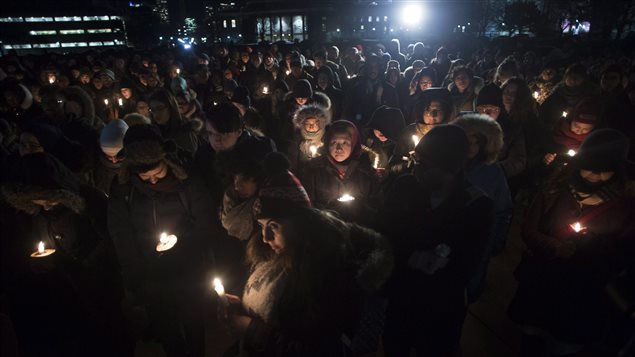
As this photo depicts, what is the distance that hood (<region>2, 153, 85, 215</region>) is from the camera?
2.43m

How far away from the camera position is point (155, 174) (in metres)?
2.65

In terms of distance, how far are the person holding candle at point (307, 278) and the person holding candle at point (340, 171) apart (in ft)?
4.38

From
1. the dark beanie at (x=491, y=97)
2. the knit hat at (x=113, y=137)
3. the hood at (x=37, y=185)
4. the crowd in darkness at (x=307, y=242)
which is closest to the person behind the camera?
the crowd in darkness at (x=307, y=242)

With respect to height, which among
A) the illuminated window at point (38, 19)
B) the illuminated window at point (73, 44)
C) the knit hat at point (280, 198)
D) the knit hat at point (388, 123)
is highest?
the illuminated window at point (38, 19)

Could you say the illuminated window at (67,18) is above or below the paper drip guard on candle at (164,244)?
above

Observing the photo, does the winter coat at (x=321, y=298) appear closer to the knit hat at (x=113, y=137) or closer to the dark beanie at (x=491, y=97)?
the knit hat at (x=113, y=137)

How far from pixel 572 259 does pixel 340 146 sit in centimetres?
203

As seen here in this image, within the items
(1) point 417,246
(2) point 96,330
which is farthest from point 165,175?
(1) point 417,246

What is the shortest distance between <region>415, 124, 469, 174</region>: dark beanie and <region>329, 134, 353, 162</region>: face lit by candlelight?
4.00 feet

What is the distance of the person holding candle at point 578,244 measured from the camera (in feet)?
7.64

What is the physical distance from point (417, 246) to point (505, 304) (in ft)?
8.47

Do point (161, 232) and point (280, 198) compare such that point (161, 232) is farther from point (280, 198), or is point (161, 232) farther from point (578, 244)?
point (578, 244)

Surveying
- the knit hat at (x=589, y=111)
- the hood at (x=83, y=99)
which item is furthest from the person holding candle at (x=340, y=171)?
the hood at (x=83, y=99)

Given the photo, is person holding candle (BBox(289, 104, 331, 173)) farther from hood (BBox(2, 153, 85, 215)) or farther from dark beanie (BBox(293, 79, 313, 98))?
hood (BBox(2, 153, 85, 215))
